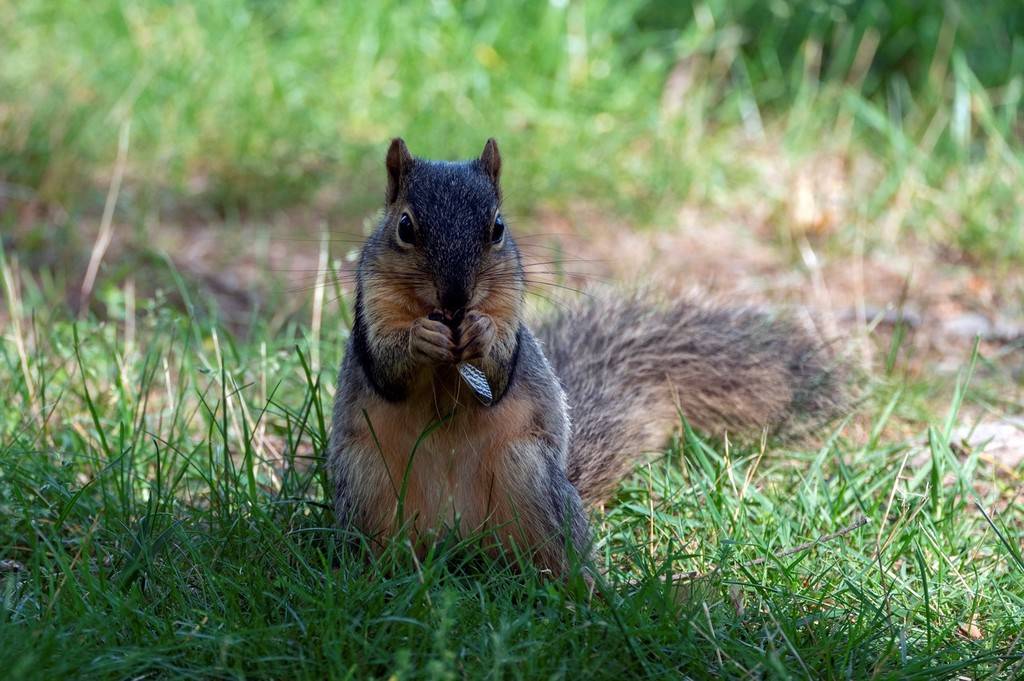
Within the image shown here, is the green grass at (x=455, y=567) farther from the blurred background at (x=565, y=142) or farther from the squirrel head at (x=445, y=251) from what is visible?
the blurred background at (x=565, y=142)

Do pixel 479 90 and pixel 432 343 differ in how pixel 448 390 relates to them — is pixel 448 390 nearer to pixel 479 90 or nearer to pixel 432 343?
pixel 432 343

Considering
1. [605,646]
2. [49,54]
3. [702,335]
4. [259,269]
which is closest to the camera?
[605,646]

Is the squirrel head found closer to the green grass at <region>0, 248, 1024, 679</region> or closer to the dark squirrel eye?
the dark squirrel eye

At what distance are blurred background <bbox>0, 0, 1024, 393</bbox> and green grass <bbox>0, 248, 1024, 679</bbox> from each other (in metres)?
0.70

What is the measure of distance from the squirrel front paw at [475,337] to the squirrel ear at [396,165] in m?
0.35

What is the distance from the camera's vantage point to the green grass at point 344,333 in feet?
5.93

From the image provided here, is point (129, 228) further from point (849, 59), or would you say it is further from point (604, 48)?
point (849, 59)

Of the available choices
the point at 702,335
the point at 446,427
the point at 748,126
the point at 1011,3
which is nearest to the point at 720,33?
the point at 748,126

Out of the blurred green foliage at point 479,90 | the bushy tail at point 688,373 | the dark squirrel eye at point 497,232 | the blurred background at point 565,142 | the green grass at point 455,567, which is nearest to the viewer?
the green grass at point 455,567

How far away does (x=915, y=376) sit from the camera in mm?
3221

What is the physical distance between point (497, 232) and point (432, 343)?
25 cm

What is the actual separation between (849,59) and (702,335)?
2.62 meters

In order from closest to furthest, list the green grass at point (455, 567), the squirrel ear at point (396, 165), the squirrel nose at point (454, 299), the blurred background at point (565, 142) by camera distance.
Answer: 1. the green grass at point (455, 567)
2. the squirrel nose at point (454, 299)
3. the squirrel ear at point (396, 165)
4. the blurred background at point (565, 142)

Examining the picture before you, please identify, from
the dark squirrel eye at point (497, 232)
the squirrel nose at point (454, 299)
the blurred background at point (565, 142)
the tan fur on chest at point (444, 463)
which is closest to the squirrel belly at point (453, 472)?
the tan fur on chest at point (444, 463)
